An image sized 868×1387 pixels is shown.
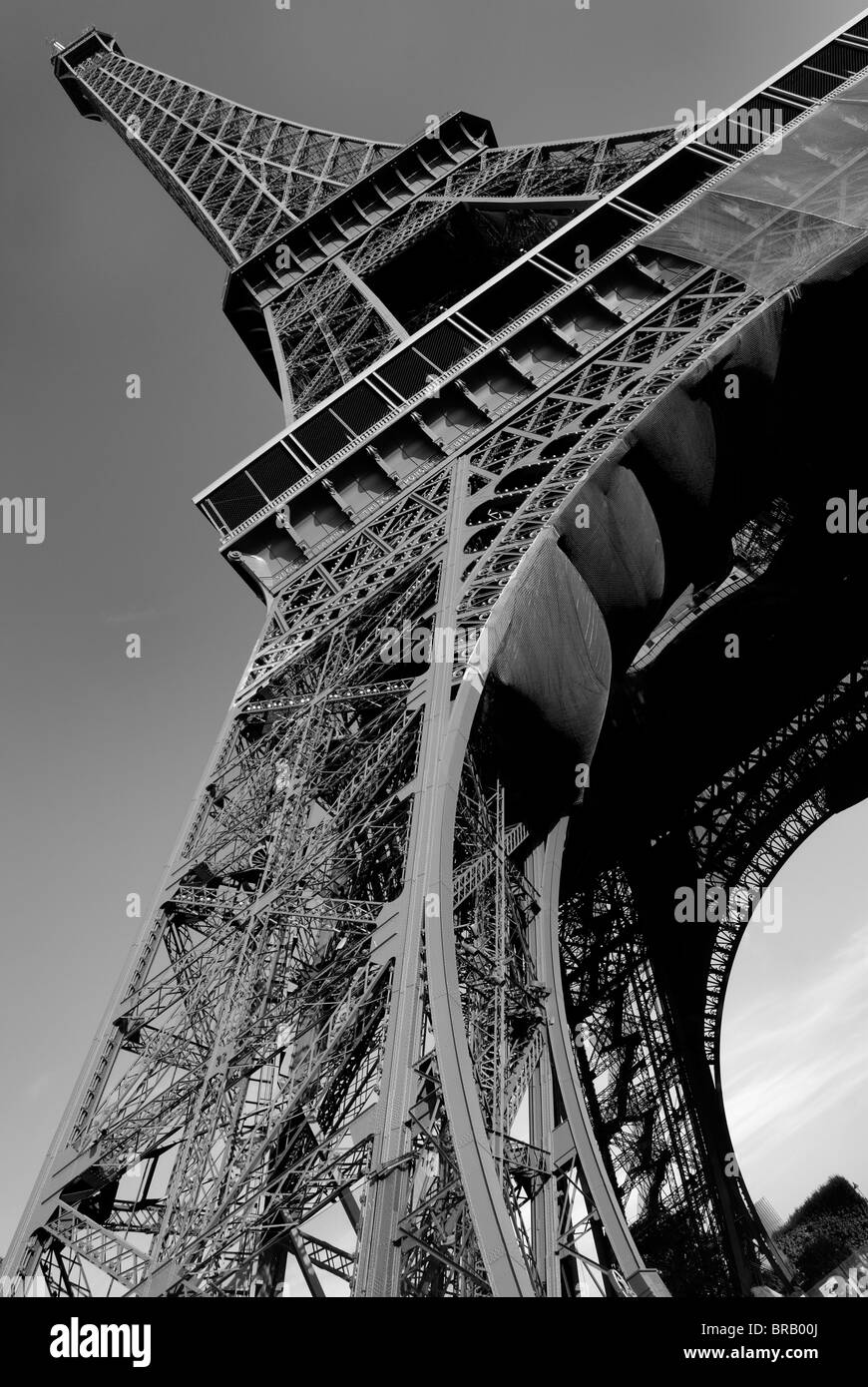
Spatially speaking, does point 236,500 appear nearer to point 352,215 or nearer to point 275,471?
point 275,471

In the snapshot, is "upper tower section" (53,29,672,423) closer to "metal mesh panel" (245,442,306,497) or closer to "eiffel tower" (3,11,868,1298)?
"eiffel tower" (3,11,868,1298)

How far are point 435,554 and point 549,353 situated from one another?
8722mm

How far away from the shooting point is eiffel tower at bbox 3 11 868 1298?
13586mm

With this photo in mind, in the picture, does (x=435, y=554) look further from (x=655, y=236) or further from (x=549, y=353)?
(x=655, y=236)

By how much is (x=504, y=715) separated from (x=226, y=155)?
38286mm

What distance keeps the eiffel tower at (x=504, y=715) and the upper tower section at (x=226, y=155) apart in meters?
0.44

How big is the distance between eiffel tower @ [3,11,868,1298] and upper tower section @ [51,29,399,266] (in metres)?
0.44

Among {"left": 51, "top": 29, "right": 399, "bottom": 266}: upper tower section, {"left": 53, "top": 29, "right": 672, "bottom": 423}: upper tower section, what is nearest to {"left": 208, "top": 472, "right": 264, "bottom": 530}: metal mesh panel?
{"left": 53, "top": 29, "right": 672, "bottom": 423}: upper tower section

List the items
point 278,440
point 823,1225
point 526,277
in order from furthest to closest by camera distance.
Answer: point 823,1225 → point 526,277 → point 278,440

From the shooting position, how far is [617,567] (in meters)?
21.7

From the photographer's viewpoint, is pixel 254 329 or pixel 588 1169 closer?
pixel 588 1169

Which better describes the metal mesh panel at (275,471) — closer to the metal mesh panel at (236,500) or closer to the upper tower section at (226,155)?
the metal mesh panel at (236,500)

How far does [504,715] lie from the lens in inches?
752
